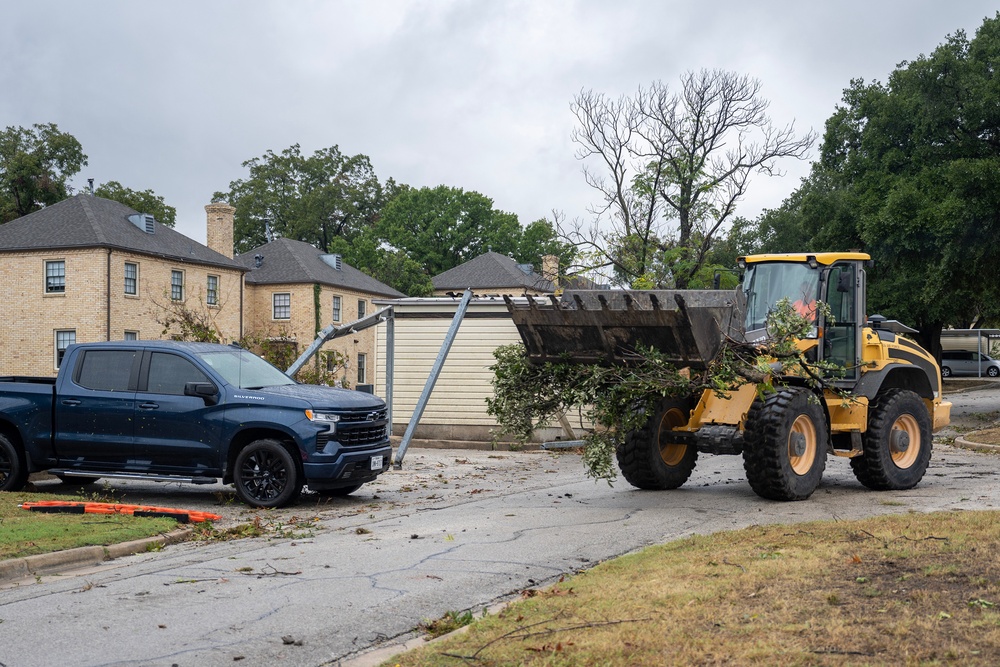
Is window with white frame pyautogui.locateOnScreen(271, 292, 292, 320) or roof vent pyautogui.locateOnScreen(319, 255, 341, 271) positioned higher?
roof vent pyautogui.locateOnScreen(319, 255, 341, 271)

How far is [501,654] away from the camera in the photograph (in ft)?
18.0

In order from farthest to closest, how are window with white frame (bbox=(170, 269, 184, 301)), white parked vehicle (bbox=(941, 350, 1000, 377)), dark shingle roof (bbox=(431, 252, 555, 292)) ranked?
dark shingle roof (bbox=(431, 252, 555, 292)) → white parked vehicle (bbox=(941, 350, 1000, 377)) → window with white frame (bbox=(170, 269, 184, 301))

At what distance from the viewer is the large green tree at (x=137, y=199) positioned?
66000mm

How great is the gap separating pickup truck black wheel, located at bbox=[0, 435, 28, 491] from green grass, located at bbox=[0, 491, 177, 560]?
136 centimetres

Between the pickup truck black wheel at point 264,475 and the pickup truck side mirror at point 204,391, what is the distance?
75cm

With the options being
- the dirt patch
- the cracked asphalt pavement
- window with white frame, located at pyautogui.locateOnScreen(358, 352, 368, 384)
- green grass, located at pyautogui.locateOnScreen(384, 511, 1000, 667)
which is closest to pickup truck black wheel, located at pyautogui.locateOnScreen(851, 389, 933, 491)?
the cracked asphalt pavement

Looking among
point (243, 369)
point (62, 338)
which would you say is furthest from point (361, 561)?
point (62, 338)

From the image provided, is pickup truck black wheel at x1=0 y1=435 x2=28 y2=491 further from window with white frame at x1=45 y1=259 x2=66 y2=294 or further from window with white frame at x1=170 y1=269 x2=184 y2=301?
window with white frame at x1=170 y1=269 x2=184 y2=301

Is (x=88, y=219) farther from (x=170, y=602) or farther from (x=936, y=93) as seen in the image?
(x=170, y=602)

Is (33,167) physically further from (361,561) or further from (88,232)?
(361,561)

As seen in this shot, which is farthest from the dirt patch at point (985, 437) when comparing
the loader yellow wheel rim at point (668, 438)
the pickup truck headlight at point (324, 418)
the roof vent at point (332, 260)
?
the roof vent at point (332, 260)

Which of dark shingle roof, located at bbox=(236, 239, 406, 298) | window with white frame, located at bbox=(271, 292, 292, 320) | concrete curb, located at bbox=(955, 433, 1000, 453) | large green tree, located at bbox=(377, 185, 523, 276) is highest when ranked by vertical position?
large green tree, located at bbox=(377, 185, 523, 276)

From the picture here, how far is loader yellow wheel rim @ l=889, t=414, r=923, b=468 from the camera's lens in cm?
1354

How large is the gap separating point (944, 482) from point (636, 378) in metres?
5.86
